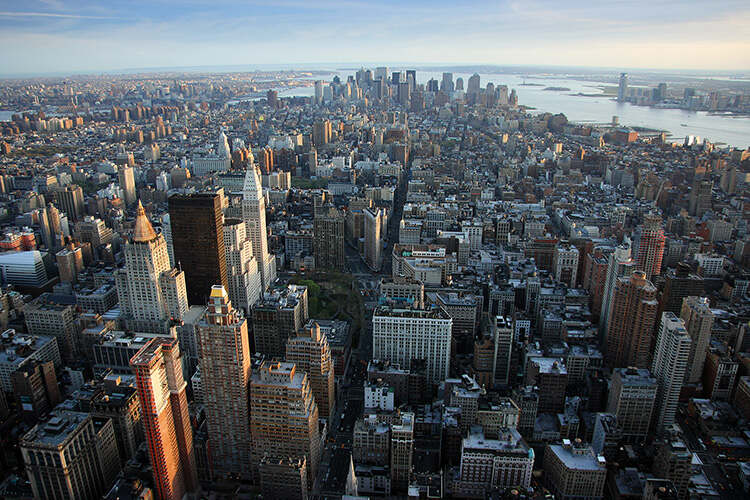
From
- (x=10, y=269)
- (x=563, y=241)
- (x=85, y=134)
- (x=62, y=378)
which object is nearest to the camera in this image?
(x=62, y=378)

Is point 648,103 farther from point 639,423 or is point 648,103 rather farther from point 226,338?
point 226,338

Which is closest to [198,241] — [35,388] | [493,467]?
[35,388]

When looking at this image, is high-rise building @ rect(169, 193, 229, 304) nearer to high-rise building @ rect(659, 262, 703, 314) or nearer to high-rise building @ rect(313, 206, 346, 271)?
high-rise building @ rect(313, 206, 346, 271)

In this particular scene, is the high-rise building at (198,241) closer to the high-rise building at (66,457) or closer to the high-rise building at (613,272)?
the high-rise building at (66,457)

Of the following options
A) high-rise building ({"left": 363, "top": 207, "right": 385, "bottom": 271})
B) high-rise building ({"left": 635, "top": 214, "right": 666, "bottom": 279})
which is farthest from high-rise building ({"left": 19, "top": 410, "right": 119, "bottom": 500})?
high-rise building ({"left": 635, "top": 214, "right": 666, "bottom": 279})

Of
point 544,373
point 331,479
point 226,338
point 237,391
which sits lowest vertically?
point 331,479

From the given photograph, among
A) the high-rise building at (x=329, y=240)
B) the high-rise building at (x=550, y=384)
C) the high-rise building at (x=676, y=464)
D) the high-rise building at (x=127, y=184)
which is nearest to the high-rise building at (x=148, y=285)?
the high-rise building at (x=329, y=240)

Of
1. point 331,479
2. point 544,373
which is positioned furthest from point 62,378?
point 544,373

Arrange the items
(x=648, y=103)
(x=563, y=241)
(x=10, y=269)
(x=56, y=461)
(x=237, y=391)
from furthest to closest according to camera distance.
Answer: (x=648, y=103) < (x=563, y=241) < (x=10, y=269) < (x=237, y=391) < (x=56, y=461)
